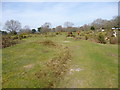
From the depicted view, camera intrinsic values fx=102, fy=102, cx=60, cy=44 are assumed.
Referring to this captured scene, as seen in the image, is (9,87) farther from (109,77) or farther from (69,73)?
(109,77)

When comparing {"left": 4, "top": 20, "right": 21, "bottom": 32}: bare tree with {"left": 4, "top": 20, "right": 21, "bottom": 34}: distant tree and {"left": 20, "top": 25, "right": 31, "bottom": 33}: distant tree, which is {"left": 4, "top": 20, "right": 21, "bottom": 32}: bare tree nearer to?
{"left": 4, "top": 20, "right": 21, "bottom": 34}: distant tree

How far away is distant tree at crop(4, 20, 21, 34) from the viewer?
36.1 metres

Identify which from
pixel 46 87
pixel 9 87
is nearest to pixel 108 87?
pixel 46 87

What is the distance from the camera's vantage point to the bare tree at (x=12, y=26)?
36.1 meters

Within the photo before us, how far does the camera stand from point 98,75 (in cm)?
489

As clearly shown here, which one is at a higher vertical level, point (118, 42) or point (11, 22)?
point (11, 22)

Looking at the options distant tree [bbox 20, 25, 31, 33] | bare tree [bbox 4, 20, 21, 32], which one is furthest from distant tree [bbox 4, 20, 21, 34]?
distant tree [bbox 20, 25, 31, 33]

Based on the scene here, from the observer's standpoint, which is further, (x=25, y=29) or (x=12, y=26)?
(x=25, y=29)

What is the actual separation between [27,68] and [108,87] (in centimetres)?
416

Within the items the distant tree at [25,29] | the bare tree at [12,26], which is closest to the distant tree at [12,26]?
the bare tree at [12,26]

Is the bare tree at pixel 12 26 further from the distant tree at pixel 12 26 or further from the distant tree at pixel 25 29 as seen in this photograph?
the distant tree at pixel 25 29


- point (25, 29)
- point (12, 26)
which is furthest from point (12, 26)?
point (25, 29)

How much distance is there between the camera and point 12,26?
36625 millimetres

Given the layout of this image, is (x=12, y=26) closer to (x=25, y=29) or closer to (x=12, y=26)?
(x=12, y=26)
